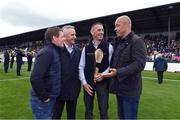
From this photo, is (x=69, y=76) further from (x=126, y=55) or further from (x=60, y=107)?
(x=126, y=55)

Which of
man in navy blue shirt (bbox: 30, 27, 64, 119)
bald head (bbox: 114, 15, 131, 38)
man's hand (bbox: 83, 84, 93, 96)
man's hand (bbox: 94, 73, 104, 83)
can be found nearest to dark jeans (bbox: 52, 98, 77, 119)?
man's hand (bbox: 83, 84, 93, 96)

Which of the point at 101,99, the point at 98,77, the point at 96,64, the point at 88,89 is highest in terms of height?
the point at 96,64

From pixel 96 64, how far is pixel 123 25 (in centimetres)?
139

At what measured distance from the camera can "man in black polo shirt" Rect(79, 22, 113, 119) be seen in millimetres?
7863

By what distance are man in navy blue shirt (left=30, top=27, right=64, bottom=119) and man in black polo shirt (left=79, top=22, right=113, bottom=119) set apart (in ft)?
4.07

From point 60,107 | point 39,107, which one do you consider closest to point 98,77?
point 60,107

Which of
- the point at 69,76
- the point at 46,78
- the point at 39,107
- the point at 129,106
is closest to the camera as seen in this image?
the point at 39,107

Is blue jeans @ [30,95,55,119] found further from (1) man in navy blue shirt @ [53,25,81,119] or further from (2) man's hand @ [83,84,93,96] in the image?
(2) man's hand @ [83,84,93,96]

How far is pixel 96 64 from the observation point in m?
7.90

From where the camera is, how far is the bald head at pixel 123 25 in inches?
263

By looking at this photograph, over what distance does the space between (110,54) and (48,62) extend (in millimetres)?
1731

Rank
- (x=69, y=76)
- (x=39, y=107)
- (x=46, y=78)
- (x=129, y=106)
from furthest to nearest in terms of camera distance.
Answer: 1. (x=69, y=76)
2. (x=129, y=106)
3. (x=46, y=78)
4. (x=39, y=107)

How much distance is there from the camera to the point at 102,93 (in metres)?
7.91

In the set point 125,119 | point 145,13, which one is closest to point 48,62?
point 125,119
